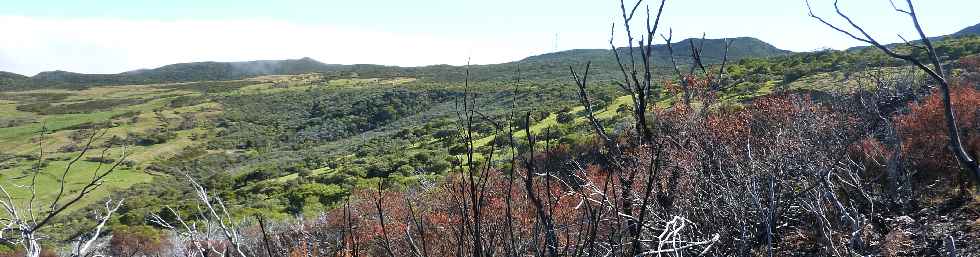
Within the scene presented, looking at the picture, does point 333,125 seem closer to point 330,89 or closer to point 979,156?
point 330,89

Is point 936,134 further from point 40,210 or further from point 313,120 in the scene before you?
point 313,120

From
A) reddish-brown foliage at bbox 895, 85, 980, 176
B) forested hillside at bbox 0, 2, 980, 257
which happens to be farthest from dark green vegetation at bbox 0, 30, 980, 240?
reddish-brown foliage at bbox 895, 85, 980, 176

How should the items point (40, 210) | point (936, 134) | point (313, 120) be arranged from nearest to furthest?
point (40, 210) < point (936, 134) < point (313, 120)

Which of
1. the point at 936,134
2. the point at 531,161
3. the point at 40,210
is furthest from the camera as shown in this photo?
the point at 936,134

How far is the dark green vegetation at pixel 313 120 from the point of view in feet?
109

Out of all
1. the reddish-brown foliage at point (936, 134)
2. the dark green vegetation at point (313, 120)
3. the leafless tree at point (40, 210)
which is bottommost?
the dark green vegetation at point (313, 120)

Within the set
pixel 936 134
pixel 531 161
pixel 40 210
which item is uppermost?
pixel 531 161

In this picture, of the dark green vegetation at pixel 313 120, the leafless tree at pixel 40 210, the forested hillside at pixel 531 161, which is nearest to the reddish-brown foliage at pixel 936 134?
the forested hillside at pixel 531 161

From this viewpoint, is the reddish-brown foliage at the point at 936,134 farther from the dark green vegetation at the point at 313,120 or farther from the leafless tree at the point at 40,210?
the leafless tree at the point at 40,210

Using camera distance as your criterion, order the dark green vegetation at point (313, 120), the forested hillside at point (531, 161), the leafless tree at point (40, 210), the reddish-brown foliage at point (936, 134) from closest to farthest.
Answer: the leafless tree at point (40, 210) < the forested hillside at point (531, 161) < the reddish-brown foliage at point (936, 134) < the dark green vegetation at point (313, 120)

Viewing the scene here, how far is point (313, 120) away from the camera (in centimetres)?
7850

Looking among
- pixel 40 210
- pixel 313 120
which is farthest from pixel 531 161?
pixel 313 120

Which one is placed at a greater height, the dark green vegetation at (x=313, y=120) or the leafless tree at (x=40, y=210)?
the leafless tree at (x=40, y=210)

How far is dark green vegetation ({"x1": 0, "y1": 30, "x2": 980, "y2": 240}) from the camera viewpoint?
33125 mm
